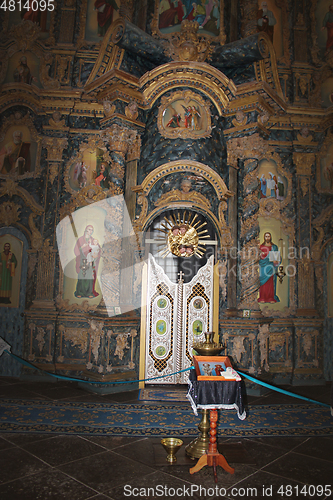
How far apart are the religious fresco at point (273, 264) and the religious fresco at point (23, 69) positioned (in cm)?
688

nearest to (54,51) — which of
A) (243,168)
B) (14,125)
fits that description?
(14,125)

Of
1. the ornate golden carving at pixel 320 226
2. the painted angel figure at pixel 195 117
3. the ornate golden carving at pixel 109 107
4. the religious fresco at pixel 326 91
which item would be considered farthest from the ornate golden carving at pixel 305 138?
the ornate golden carving at pixel 109 107

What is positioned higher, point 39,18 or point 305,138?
point 39,18

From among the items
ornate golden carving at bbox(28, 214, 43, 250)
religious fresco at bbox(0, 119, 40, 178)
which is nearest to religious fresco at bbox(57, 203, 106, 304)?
ornate golden carving at bbox(28, 214, 43, 250)

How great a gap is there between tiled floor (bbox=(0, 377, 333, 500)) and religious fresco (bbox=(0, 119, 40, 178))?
21.4 ft

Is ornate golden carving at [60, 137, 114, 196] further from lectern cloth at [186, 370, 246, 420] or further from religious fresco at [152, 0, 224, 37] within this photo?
lectern cloth at [186, 370, 246, 420]

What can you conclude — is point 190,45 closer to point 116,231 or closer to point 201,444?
point 116,231

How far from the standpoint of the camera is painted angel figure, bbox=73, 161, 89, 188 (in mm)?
9555

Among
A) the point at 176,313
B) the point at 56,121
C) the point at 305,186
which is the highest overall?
the point at 56,121

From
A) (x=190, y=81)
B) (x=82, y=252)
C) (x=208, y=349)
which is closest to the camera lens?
(x=208, y=349)

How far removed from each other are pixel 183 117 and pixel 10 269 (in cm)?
574

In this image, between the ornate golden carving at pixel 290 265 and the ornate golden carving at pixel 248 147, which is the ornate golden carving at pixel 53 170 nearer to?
the ornate golden carving at pixel 248 147

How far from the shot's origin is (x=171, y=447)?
4.57 m


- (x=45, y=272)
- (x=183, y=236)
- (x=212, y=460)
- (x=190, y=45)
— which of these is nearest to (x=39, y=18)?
(x=190, y=45)
